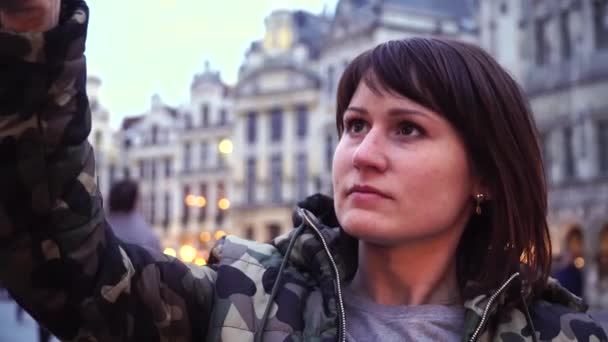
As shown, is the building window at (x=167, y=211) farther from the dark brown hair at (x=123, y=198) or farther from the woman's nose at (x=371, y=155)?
the woman's nose at (x=371, y=155)

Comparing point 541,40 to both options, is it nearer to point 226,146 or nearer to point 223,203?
point 226,146

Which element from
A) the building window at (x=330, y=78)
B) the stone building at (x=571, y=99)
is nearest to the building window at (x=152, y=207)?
the building window at (x=330, y=78)

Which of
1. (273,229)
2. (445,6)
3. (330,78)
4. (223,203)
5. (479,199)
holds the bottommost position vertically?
(273,229)

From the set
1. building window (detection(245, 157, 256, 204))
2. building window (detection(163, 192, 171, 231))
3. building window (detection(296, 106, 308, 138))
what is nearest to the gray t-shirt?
building window (detection(296, 106, 308, 138))

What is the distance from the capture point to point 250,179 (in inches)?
1374

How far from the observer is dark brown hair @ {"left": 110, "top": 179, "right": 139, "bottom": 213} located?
4.69 meters

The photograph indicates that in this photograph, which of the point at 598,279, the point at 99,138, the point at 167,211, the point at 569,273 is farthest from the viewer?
the point at 99,138

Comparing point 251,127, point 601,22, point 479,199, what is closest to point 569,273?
point 479,199

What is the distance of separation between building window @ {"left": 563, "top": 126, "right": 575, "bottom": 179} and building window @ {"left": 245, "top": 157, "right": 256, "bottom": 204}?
15.1 m

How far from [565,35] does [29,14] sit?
24.9 m

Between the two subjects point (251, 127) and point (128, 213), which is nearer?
point (128, 213)

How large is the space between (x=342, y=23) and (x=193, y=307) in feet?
103

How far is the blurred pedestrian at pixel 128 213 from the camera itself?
4562mm

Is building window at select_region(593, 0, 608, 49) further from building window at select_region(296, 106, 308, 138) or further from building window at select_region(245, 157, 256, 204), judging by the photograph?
building window at select_region(245, 157, 256, 204)
